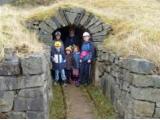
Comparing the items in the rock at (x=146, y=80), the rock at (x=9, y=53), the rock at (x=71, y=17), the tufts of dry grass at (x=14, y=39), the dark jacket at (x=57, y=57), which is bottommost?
the rock at (x=146, y=80)

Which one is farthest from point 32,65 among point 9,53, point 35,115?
point 35,115

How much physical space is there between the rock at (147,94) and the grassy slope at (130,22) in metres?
0.67

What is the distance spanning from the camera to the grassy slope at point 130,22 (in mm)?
10649

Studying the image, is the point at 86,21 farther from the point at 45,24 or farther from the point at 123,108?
the point at 123,108

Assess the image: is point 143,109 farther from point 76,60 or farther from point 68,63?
point 68,63

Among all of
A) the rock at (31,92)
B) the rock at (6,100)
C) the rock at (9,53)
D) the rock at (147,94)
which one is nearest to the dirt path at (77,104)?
the rock at (147,94)

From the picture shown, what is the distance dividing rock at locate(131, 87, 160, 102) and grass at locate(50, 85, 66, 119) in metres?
1.96

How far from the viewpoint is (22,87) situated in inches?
360

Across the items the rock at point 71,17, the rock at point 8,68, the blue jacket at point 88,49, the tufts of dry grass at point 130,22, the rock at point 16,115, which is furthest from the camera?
the rock at point 71,17

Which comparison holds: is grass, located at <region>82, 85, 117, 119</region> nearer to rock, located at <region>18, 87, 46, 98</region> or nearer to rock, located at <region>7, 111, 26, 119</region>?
rock, located at <region>18, 87, 46, 98</region>

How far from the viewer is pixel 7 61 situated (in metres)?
9.09

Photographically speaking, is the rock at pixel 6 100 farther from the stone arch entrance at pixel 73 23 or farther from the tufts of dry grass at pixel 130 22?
the stone arch entrance at pixel 73 23

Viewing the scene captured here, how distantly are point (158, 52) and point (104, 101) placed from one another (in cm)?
255

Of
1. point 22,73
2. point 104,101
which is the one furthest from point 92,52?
point 22,73
